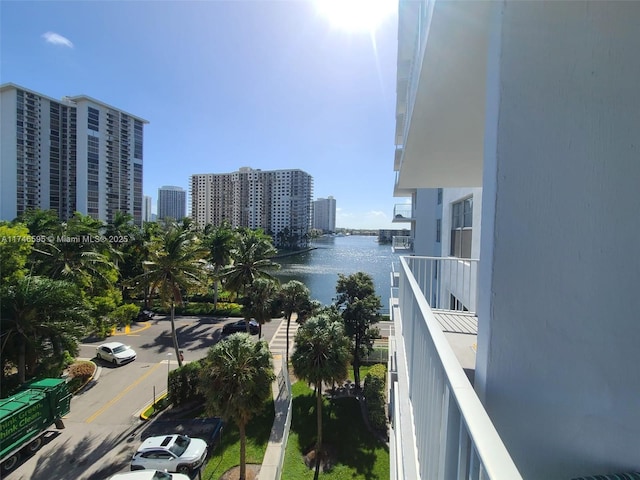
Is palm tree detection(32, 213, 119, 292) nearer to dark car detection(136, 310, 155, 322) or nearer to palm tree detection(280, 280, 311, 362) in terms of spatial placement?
dark car detection(136, 310, 155, 322)

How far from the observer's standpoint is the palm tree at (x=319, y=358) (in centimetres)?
1145

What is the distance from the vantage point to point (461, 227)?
731cm

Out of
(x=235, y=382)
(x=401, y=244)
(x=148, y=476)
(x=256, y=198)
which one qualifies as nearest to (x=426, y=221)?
(x=401, y=244)

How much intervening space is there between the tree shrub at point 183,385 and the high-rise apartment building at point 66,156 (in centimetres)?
5007

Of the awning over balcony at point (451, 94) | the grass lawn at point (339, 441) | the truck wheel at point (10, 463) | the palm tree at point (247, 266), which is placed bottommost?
the grass lawn at point (339, 441)

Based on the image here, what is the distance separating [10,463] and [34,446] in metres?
0.88

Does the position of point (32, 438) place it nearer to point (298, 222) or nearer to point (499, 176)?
point (499, 176)

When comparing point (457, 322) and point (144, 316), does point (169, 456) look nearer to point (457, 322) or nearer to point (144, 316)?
point (457, 322)

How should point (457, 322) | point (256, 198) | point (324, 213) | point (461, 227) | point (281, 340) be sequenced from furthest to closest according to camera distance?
point (324, 213) < point (256, 198) < point (281, 340) < point (461, 227) < point (457, 322)

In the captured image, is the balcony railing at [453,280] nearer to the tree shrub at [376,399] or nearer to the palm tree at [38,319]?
the tree shrub at [376,399]

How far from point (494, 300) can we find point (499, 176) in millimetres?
589

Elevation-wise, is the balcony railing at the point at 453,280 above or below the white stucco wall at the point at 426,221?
below

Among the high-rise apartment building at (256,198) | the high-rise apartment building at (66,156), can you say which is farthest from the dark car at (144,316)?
the high-rise apartment building at (256,198)

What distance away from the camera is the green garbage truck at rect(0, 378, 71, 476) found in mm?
8922
